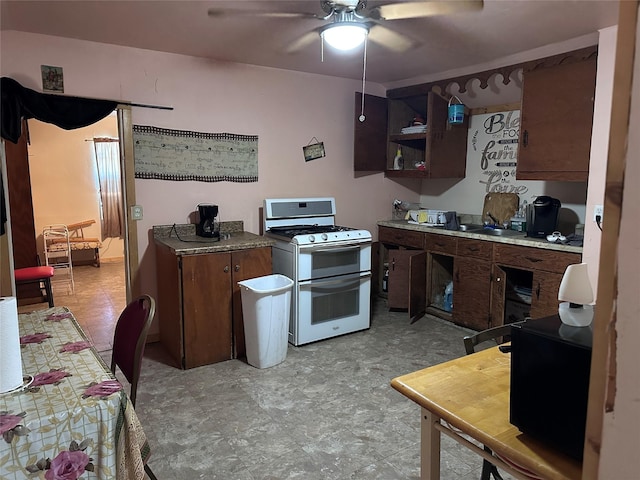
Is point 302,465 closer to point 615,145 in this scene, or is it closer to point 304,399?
point 304,399

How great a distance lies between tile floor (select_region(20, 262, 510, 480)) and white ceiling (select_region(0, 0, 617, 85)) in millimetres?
2330

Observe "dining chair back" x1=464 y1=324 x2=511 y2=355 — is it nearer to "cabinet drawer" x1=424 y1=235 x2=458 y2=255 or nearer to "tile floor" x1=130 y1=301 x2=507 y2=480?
"tile floor" x1=130 y1=301 x2=507 y2=480

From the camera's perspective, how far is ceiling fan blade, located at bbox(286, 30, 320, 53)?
297cm

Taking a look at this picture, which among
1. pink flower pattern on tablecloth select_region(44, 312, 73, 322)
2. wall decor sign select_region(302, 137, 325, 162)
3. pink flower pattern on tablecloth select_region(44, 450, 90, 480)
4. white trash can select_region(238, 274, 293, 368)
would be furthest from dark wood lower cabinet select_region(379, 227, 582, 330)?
pink flower pattern on tablecloth select_region(44, 450, 90, 480)

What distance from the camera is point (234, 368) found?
10.7ft

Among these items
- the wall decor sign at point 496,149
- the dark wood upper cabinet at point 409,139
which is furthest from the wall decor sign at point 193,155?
the wall decor sign at point 496,149

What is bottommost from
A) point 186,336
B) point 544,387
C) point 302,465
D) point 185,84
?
point 302,465

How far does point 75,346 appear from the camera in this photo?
1.72 m

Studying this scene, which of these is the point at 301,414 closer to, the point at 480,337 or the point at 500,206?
the point at 480,337

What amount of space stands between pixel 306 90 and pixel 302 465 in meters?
3.27

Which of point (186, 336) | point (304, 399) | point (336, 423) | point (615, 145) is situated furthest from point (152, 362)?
point (615, 145)

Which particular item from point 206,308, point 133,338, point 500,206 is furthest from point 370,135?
point 133,338

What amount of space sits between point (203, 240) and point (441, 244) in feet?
7.15

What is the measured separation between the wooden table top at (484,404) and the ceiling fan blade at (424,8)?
1.54 m
